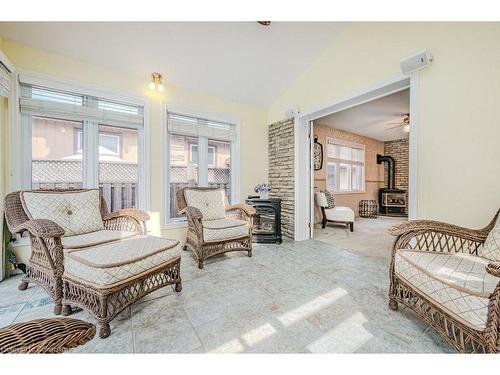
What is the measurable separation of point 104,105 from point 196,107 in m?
1.21

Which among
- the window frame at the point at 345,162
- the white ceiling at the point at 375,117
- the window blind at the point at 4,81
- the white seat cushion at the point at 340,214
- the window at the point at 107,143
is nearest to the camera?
the window blind at the point at 4,81

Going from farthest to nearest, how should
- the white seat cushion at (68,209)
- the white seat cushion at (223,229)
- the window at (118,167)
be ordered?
the window at (118,167) < the white seat cushion at (223,229) < the white seat cushion at (68,209)

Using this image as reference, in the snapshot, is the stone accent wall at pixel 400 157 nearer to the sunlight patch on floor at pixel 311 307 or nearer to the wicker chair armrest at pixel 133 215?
the sunlight patch on floor at pixel 311 307

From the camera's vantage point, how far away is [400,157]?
693 centimetres

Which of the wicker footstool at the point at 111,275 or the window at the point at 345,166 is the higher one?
the window at the point at 345,166

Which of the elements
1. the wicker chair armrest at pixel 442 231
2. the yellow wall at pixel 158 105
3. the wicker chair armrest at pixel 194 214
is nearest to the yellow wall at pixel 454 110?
the wicker chair armrest at pixel 442 231

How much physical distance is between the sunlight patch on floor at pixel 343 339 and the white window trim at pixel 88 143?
8.43ft

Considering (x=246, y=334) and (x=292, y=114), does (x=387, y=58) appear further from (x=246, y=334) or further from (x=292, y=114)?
(x=246, y=334)

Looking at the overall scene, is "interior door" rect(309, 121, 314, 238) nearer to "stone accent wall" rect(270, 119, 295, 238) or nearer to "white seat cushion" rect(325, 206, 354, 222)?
"stone accent wall" rect(270, 119, 295, 238)

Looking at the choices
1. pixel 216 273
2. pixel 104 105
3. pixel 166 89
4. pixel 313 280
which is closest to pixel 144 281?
pixel 216 273

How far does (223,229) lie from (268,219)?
1.16 m

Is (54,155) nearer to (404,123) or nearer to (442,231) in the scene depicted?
(442,231)

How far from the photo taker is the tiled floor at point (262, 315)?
49.0 inches

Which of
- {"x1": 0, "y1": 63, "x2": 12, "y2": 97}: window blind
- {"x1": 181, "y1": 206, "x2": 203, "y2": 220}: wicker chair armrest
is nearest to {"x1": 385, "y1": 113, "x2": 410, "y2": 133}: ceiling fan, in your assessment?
{"x1": 181, "y1": 206, "x2": 203, "y2": 220}: wicker chair armrest
